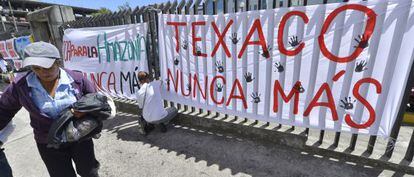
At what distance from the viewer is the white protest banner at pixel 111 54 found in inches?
170

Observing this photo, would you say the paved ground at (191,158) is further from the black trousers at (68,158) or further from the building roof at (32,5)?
the building roof at (32,5)

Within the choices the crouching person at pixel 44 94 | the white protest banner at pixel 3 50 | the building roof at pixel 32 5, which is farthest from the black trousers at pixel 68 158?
the building roof at pixel 32 5

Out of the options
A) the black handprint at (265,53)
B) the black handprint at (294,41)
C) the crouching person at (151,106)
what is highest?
the black handprint at (294,41)

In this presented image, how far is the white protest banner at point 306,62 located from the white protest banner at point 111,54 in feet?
3.18

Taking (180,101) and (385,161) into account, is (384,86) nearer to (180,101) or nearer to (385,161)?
(385,161)

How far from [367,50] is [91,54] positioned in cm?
509

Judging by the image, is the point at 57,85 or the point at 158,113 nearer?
the point at 57,85

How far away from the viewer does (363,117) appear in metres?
2.54

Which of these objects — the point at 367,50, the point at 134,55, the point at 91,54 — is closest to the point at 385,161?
the point at 367,50

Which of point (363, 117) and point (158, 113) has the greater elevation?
point (363, 117)

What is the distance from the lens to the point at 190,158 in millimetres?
3215

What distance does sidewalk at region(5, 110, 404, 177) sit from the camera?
280 cm

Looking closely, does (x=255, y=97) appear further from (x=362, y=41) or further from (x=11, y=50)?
(x=11, y=50)

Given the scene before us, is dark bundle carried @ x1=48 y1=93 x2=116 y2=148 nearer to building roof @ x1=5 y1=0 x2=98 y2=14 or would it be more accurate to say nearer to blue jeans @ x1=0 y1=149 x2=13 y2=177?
blue jeans @ x1=0 y1=149 x2=13 y2=177
